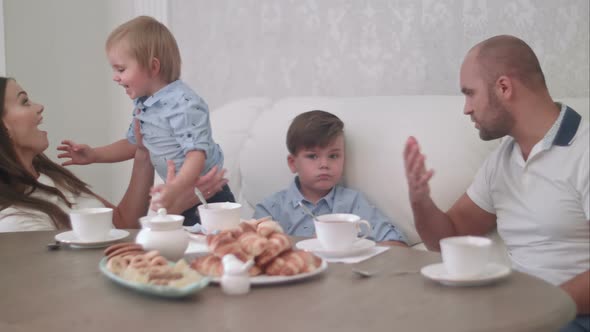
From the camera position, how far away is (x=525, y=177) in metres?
1.59

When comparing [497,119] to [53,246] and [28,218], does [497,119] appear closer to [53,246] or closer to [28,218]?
[53,246]

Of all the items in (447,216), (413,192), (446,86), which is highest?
(446,86)

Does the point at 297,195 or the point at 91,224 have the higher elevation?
the point at 91,224

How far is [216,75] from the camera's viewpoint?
9.46 feet

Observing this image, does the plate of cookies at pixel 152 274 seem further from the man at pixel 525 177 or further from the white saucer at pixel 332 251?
the man at pixel 525 177

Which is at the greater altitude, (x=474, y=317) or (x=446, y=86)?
(x=446, y=86)

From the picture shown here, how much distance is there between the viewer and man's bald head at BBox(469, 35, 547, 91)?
161 cm

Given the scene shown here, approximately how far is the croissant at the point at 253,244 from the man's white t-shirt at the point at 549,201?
767 mm

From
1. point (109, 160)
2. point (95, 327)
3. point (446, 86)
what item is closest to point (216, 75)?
point (109, 160)

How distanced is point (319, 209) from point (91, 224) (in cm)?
90

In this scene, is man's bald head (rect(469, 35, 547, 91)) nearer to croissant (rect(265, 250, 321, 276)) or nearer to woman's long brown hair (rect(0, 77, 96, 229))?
croissant (rect(265, 250, 321, 276))

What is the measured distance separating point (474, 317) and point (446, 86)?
147 cm

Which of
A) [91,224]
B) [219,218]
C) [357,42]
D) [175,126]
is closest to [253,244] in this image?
[219,218]

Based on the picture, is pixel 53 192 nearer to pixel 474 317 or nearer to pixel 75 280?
pixel 75 280
